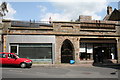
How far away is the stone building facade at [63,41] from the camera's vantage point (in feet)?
73.6

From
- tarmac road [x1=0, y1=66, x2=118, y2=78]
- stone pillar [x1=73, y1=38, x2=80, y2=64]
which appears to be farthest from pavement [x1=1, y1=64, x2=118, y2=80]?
stone pillar [x1=73, y1=38, x2=80, y2=64]

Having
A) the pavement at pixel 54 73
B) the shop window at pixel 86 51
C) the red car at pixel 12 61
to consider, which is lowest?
the pavement at pixel 54 73

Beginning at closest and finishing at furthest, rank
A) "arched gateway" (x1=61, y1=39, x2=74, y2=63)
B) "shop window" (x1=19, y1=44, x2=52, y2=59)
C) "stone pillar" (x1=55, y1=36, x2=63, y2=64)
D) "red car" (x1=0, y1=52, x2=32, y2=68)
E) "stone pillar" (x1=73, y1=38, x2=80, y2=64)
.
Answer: "red car" (x1=0, y1=52, x2=32, y2=68), "shop window" (x1=19, y1=44, x2=52, y2=59), "stone pillar" (x1=55, y1=36, x2=63, y2=64), "stone pillar" (x1=73, y1=38, x2=80, y2=64), "arched gateway" (x1=61, y1=39, x2=74, y2=63)

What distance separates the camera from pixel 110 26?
2509 centimetres

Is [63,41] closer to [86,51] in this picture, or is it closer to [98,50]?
[86,51]

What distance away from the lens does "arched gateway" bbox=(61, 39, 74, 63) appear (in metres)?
24.1

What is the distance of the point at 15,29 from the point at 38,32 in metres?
3.06

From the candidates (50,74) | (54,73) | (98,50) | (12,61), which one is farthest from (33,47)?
(50,74)

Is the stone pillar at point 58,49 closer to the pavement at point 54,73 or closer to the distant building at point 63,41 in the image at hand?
the distant building at point 63,41

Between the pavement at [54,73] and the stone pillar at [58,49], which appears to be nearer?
the pavement at [54,73]

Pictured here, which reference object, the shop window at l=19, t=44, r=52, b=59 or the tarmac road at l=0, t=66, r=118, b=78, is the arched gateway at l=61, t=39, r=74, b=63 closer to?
the shop window at l=19, t=44, r=52, b=59

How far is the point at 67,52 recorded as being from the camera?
24.4 metres

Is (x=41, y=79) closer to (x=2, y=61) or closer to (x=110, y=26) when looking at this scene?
(x=2, y=61)

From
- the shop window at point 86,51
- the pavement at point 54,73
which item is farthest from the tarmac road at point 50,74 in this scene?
the shop window at point 86,51
